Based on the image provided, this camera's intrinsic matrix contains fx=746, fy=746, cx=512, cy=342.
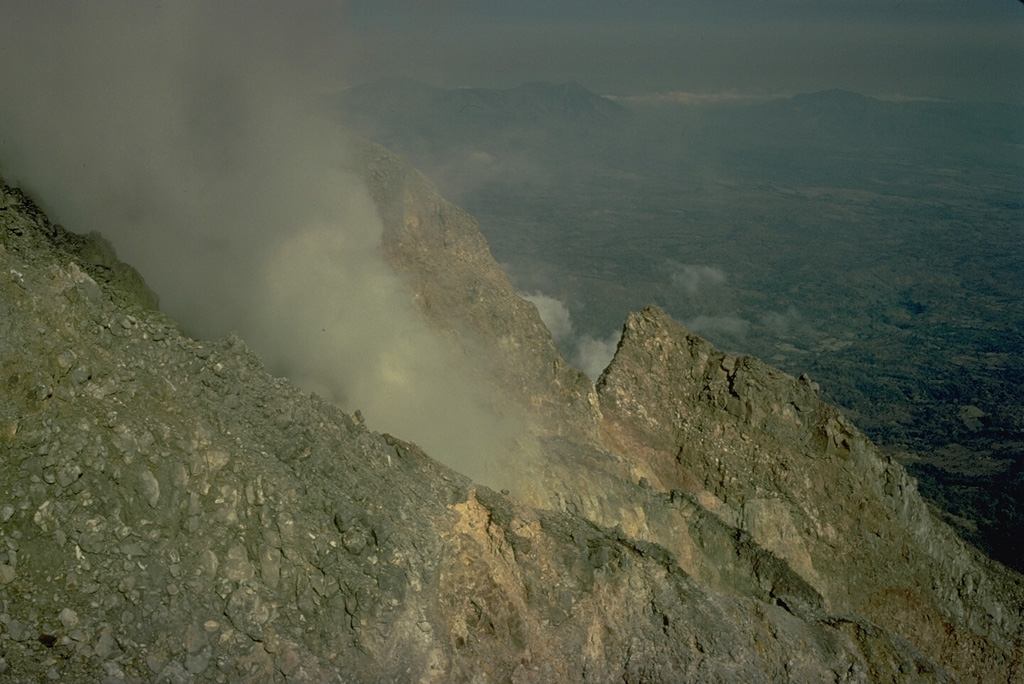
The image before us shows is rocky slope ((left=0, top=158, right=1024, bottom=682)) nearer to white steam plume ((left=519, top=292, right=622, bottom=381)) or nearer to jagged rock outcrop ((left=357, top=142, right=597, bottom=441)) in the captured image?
jagged rock outcrop ((left=357, top=142, right=597, bottom=441))

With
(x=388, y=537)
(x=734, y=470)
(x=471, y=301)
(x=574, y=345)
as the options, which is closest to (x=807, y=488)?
(x=734, y=470)

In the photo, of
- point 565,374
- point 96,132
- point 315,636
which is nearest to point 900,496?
point 565,374

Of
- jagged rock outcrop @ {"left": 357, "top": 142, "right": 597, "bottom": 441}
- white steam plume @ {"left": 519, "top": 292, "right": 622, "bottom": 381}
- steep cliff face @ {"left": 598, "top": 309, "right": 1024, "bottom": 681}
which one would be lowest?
white steam plume @ {"left": 519, "top": 292, "right": 622, "bottom": 381}

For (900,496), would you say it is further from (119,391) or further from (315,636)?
(119,391)

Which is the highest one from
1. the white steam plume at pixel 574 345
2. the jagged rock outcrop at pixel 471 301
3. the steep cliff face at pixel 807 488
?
the jagged rock outcrop at pixel 471 301

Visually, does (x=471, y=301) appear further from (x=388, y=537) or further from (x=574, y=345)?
(x=574, y=345)

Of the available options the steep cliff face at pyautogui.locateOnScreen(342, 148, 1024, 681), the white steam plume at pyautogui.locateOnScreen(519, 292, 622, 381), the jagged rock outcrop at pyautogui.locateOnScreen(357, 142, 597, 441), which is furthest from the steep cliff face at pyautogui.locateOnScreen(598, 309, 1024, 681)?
the white steam plume at pyautogui.locateOnScreen(519, 292, 622, 381)

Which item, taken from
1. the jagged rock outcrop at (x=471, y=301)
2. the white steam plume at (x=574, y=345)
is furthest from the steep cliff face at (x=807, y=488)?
the white steam plume at (x=574, y=345)

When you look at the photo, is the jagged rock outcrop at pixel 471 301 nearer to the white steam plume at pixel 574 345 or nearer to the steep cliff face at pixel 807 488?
the steep cliff face at pixel 807 488
